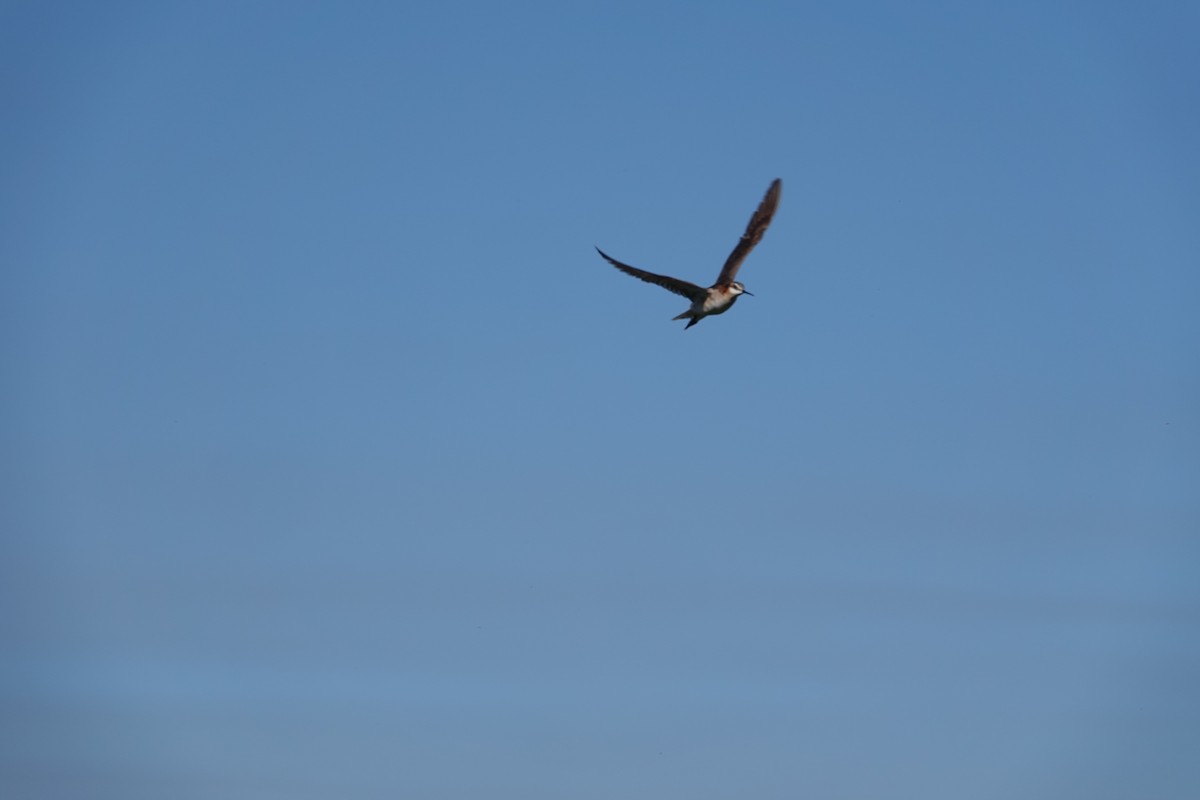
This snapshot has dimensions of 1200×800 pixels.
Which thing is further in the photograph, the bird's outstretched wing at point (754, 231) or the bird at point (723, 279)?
the bird's outstretched wing at point (754, 231)

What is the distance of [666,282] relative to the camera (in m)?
53.4

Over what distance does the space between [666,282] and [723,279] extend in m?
3.62

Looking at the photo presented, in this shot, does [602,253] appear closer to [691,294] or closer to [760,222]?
[691,294]

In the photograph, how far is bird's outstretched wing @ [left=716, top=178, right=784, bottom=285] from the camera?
2259 inches

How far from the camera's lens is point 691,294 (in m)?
54.7

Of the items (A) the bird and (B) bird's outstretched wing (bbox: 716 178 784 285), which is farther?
(B) bird's outstretched wing (bbox: 716 178 784 285)

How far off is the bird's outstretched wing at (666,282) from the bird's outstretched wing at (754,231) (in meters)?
2.08

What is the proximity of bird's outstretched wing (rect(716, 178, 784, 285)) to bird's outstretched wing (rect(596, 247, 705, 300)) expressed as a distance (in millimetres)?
2081

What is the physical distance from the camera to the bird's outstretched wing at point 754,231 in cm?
5738

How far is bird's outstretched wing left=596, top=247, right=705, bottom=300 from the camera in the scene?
170ft

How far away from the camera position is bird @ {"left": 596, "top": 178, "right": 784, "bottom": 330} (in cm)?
5306

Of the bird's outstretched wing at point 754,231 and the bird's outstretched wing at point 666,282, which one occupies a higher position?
the bird's outstretched wing at point 754,231

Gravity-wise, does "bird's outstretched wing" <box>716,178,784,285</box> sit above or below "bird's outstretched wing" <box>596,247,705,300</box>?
above

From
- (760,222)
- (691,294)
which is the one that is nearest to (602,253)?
(691,294)
